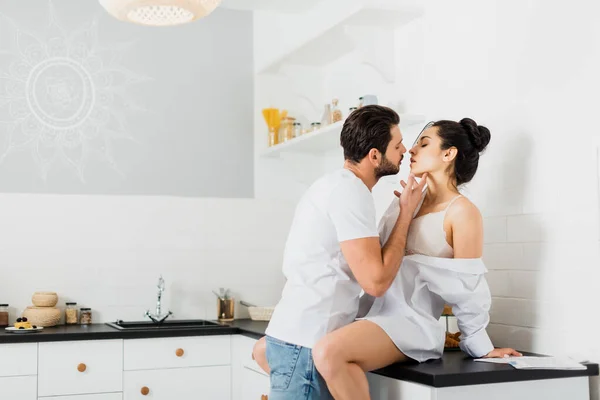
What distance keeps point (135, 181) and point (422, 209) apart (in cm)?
193

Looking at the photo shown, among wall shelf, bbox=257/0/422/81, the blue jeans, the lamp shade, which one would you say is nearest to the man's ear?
the blue jeans

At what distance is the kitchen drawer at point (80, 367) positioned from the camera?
3393 millimetres

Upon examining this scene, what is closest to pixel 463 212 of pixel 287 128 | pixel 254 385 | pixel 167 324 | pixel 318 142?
pixel 254 385

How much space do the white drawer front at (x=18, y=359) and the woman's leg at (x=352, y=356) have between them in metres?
1.64

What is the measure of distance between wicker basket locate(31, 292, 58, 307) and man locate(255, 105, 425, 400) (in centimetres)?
171

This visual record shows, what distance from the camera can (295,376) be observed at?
2.32 m

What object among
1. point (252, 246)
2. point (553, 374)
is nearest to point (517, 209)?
point (553, 374)

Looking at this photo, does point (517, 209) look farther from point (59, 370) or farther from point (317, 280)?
point (59, 370)

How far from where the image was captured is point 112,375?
137 inches

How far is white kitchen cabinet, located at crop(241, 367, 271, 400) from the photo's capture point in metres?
3.39

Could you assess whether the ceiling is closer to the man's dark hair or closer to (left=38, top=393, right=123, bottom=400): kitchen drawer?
the man's dark hair

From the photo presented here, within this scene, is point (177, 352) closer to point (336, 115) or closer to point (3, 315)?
point (3, 315)

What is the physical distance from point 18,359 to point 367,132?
190cm

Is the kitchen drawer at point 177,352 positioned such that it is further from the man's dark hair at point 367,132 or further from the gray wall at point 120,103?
the man's dark hair at point 367,132
